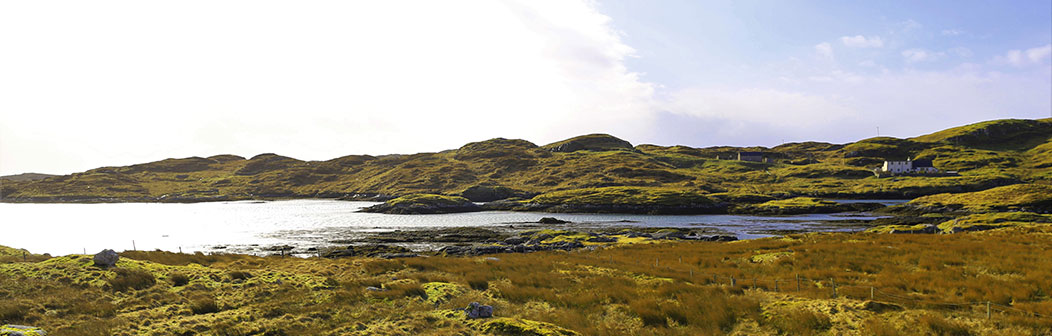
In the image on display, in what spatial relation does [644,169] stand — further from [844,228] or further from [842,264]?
[842,264]

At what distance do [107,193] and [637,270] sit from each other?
246792mm

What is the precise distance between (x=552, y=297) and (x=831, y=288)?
1202cm

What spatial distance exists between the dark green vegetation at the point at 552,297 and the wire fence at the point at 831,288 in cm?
9

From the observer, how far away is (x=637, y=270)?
2600 centimetres

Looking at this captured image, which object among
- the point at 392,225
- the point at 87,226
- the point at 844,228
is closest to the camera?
the point at 844,228

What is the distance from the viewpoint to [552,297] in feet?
60.1

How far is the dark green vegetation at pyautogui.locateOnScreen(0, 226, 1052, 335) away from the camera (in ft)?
A: 44.8

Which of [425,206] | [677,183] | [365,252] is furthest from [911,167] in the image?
[365,252]

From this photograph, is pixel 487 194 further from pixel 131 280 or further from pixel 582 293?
pixel 582 293

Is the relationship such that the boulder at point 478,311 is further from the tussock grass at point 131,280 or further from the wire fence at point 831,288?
the tussock grass at point 131,280

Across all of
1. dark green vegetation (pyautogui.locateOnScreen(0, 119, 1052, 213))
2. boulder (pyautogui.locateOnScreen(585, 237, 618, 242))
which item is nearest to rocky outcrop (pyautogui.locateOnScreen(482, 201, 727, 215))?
dark green vegetation (pyautogui.locateOnScreen(0, 119, 1052, 213))

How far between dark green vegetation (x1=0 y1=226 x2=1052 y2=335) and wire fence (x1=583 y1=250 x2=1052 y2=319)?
0.29 ft

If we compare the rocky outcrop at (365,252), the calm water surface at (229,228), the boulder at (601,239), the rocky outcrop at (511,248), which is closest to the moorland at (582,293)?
the rocky outcrop at (511,248)

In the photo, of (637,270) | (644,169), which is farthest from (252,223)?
(644,169)
